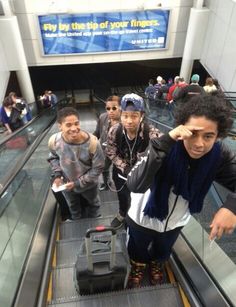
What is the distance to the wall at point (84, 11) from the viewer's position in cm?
1090

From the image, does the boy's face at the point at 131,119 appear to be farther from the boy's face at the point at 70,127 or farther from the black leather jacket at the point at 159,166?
the black leather jacket at the point at 159,166

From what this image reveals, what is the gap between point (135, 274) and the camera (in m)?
2.79

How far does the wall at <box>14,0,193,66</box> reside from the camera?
10898 mm

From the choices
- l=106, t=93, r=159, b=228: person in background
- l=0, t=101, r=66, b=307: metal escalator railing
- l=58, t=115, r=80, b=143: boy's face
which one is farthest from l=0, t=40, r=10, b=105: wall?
l=106, t=93, r=159, b=228: person in background

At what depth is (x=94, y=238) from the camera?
8.36 feet

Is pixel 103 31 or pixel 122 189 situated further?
pixel 103 31

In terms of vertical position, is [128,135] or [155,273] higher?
[128,135]

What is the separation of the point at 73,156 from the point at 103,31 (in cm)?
955

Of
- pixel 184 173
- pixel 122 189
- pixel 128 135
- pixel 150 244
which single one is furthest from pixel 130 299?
pixel 128 135

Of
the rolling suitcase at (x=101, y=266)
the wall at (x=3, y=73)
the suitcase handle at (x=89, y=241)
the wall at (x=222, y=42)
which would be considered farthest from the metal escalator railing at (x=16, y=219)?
the wall at (x=222, y=42)

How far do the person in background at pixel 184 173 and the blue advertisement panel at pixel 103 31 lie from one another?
10.5 m

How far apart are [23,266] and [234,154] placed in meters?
2.08

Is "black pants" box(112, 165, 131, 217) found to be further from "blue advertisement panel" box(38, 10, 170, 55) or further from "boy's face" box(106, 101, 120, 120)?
"blue advertisement panel" box(38, 10, 170, 55)

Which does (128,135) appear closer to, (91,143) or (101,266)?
(91,143)
